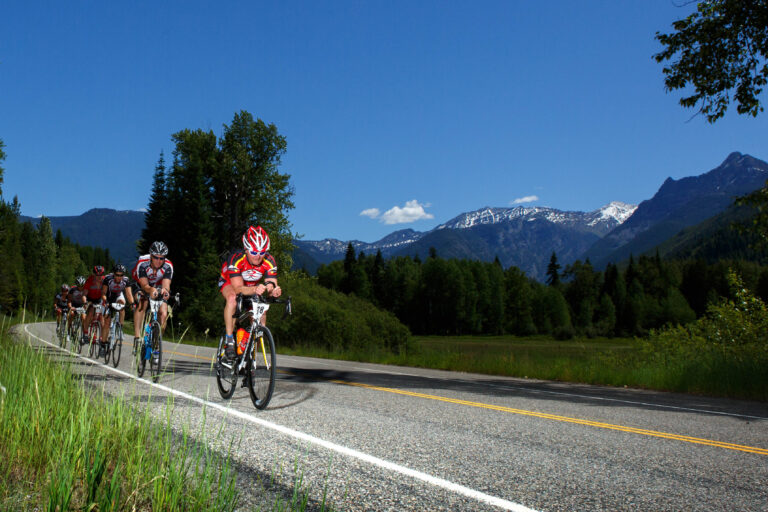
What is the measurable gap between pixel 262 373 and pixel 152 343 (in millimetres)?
3821

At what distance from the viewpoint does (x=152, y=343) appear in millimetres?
9609

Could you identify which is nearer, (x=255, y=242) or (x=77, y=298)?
(x=255, y=242)

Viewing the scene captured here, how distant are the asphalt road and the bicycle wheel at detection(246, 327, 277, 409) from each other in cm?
17

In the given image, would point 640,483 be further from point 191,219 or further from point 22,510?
point 191,219

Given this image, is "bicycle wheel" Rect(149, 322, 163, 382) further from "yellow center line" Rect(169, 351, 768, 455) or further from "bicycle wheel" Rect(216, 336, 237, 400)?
"yellow center line" Rect(169, 351, 768, 455)

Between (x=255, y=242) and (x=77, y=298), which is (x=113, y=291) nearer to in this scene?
(x=77, y=298)

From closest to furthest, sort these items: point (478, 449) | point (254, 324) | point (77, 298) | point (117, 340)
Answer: point (478, 449) < point (254, 324) < point (117, 340) < point (77, 298)

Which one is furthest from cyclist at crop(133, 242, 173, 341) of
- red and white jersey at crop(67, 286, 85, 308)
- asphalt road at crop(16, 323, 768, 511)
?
red and white jersey at crop(67, 286, 85, 308)

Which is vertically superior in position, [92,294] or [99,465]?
[92,294]

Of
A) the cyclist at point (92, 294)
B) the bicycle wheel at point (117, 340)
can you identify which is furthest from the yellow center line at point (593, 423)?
the cyclist at point (92, 294)

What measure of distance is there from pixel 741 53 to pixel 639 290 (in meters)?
127

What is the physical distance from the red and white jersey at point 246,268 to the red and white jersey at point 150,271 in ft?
8.94

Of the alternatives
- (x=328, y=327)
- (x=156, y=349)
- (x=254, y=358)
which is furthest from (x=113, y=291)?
(x=328, y=327)

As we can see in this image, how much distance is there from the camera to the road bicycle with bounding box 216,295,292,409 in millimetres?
6684
